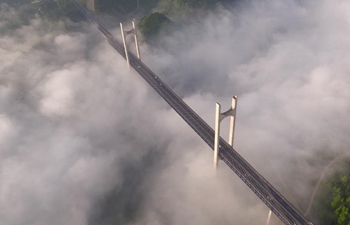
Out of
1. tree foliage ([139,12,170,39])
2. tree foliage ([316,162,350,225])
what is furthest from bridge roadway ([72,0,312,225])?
tree foliage ([139,12,170,39])

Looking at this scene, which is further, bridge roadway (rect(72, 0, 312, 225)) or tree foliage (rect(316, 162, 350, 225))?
tree foliage (rect(316, 162, 350, 225))

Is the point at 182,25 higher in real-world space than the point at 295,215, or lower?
higher

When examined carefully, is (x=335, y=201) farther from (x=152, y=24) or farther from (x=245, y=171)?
(x=152, y=24)

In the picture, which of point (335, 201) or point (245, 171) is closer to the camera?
point (335, 201)

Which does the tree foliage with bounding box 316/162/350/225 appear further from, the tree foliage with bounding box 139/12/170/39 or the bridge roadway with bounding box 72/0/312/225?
the tree foliage with bounding box 139/12/170/39

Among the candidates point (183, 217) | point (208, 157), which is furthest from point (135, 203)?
point (208, 157)

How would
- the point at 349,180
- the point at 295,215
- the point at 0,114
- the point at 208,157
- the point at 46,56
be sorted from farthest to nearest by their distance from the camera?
→ the point at 46,56
the point at 0,114
the point at 208,157
the point at 349,180
the point at 295,215

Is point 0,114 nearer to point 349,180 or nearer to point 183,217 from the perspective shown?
point 183,217

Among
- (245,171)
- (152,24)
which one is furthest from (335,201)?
(152,24)

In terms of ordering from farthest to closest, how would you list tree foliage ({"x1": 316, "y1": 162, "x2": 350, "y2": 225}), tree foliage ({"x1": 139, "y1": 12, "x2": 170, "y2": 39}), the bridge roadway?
tree foliage ({"x1": 139, "y1": 12, "x2": 170, "y2": 39})
tree foliage ({"x1": 316, "y1": 162, "x2": 350, "y2": 225})
the bridge roadway

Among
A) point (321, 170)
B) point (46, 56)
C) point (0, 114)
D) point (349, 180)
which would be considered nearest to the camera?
point (349, 180)

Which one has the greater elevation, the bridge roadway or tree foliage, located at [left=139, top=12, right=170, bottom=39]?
tree foliage, located at [left=139, top=12, right=170, bottom=39]
